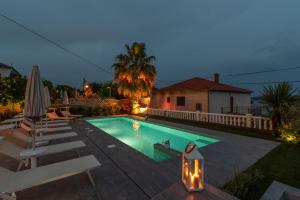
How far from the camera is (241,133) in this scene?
7055mm

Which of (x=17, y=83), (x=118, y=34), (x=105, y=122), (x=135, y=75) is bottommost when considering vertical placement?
(x=105, y=122)

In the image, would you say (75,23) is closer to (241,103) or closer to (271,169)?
(271,169)

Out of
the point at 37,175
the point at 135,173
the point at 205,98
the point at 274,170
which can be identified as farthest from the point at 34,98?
the point at 205,98

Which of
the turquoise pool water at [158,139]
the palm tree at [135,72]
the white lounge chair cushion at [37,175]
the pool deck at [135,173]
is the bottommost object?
the turquoise pool water at [158,139]

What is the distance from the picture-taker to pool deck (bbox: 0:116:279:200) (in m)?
2.55

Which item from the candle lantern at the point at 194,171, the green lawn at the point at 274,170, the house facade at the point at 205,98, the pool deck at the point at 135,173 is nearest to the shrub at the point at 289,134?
the green lawn at the point at 274,170

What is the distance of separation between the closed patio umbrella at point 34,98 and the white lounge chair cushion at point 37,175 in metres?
0.99

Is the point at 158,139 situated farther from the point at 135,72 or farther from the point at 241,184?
the point at 135,72

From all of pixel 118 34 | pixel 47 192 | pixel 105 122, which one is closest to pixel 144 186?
pixel 47 192

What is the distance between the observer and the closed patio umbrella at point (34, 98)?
3.23 m

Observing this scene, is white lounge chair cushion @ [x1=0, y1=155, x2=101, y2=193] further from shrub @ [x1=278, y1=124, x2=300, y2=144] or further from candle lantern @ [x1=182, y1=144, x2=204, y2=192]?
shrub @ [x1=278, y1=124, x2=300, y2=144]

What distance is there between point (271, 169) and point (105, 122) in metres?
11.2

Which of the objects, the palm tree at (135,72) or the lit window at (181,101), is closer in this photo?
the palm tree at (135,72)

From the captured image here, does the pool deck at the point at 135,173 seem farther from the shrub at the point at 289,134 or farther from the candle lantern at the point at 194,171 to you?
the shrub at the point at 289,134
